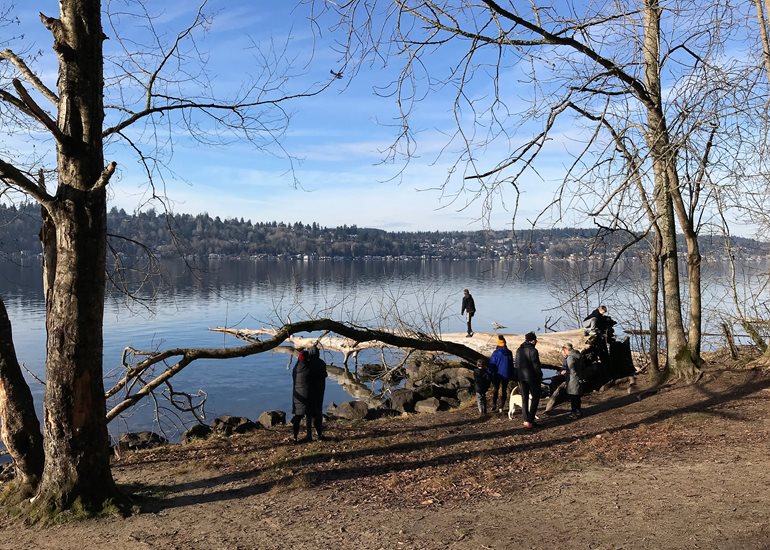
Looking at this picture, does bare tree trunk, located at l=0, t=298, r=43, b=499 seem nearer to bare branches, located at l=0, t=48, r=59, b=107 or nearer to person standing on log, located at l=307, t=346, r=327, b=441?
bare branches, located at l=0, t=48, r=59, b=107

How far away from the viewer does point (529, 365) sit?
11.0m

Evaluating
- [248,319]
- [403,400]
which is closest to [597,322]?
[403,400]

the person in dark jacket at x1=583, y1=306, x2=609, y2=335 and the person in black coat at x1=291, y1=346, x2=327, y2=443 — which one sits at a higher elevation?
the person in dark jacket at x1=583, y1=306, x2=609, y2=335

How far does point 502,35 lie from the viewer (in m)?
6.22

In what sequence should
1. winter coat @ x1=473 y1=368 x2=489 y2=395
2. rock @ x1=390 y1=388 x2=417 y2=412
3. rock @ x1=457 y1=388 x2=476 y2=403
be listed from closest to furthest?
winter coat @ x1=473 y1=368 x2=489 y2=395 → rock @ x1=390 y1=388 x2=417 y2=412 → rock @ x1=457 y1=388 x2=476 y2=403

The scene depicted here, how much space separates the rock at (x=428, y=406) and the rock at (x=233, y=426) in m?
4.13

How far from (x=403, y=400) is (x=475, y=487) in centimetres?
976

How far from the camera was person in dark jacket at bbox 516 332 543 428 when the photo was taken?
10.9 meters

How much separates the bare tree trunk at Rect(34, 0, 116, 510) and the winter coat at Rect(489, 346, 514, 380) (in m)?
7.29

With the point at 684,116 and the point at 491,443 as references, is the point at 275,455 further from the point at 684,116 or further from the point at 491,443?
the point at 684,116

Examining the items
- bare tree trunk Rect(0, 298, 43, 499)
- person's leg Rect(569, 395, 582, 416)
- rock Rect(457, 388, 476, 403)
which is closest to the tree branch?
bare tree trunk Rect(0, 298, 43, 499)

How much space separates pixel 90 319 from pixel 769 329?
14787 millimetres

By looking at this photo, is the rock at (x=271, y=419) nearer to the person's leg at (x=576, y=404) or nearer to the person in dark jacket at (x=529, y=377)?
the person in dark jacket at (x=529, y=377)

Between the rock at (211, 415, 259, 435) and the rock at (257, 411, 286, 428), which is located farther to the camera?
the rock at (257, 411, 286, 428)
